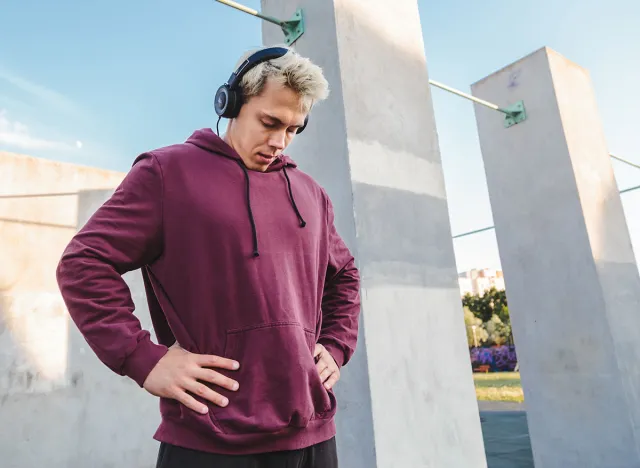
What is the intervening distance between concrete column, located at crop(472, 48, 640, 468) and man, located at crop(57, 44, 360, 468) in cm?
326

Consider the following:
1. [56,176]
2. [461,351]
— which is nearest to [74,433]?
[56,176]

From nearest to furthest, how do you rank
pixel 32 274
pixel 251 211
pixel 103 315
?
pixel 103 315, pixel 251 211, pixel 32 274

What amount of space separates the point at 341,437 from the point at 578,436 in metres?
2.79

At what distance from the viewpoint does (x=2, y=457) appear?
13.5 ft

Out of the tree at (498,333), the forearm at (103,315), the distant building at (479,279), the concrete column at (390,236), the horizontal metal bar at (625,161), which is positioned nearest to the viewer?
the forearm at (103,315)

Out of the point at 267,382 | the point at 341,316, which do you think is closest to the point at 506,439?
the point at 341,316

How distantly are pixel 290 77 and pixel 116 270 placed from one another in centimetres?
54

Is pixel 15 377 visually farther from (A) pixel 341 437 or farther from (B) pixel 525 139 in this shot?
(B) pixel 525 139

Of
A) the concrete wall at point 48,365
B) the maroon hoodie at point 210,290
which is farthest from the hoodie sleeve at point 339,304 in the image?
the concrete wall at point 48,365

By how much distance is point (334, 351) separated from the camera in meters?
1.18

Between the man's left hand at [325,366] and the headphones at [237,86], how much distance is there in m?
0.59

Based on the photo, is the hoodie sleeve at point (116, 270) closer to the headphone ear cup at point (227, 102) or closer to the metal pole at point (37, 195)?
the headphone ear cup at point (227, 102)

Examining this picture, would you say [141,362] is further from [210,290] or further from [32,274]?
[32,274]

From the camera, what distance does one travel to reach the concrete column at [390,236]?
1.76 m
